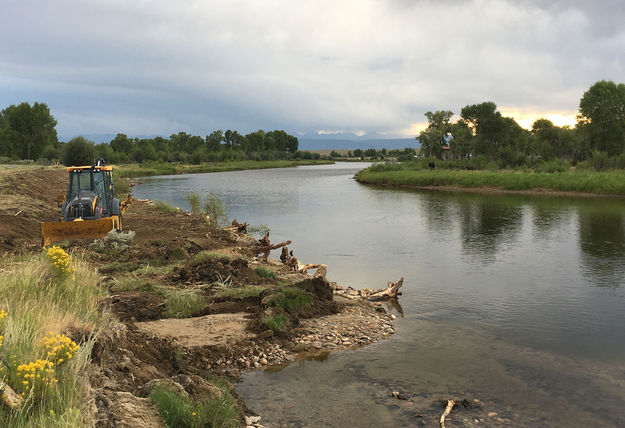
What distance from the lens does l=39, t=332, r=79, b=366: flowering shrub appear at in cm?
504

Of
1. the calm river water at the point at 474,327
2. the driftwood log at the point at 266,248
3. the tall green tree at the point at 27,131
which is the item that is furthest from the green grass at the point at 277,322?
the tall green tree at the point at 27,131

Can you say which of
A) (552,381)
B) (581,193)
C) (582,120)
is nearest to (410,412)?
(552,381)

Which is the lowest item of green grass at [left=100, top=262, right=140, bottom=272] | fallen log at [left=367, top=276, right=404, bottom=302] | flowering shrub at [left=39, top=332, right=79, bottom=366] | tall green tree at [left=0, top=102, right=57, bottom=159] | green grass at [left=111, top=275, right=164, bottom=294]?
fallen log at [left=367, top=276, right=404, bottom=302]

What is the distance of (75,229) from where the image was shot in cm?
1664

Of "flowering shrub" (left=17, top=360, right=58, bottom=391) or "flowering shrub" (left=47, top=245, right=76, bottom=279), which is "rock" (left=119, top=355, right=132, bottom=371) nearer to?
"flowering shrub" (left=17, top=360, right=58, bottom=391)

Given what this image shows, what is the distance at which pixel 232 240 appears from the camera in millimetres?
21016

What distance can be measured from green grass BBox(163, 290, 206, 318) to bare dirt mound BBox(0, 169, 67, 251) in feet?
23.1

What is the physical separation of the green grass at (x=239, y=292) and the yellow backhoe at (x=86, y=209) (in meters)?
6.91

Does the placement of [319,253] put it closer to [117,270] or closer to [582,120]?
[117,270]

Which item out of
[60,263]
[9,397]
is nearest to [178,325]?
[60,263]

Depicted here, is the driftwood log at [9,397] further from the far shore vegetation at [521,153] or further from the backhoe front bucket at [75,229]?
the far shore vegetation at [521,153]

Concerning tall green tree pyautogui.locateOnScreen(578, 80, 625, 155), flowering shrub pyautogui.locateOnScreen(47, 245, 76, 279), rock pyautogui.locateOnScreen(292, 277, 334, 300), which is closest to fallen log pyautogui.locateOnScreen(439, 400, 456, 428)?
rock pyautogui.locateOnScreen(292, 277, 334, 300)

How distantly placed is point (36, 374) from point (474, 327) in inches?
400

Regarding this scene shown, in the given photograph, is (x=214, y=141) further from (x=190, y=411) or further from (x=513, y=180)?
(x=190, y=411)
